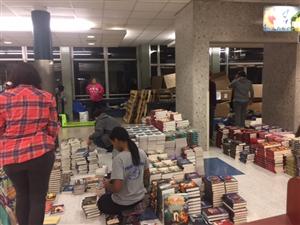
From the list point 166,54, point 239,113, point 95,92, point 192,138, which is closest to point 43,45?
point 192,138

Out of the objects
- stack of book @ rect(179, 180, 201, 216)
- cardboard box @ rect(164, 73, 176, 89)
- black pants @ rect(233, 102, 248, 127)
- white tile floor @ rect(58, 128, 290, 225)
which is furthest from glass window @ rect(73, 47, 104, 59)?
stack of book @ rect(179, 180, 201, 216)

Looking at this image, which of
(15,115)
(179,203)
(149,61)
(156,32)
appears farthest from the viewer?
(149,61)

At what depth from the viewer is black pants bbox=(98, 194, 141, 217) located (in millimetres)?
2998

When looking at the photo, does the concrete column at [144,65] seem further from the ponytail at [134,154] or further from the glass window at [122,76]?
the ponytail at [134,154]

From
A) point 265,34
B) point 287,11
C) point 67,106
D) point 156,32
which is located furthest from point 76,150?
point 67,106

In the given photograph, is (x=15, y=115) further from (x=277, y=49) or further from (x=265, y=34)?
(x=277, y=49)

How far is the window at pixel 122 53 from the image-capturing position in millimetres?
12617

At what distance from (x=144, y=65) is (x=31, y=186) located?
34.7ft

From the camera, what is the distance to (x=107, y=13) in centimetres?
656

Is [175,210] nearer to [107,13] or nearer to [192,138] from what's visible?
[192,138]

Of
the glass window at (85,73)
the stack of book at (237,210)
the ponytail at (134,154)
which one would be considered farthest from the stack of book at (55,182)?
the glass window at (85,73)

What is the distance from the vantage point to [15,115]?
2250mm

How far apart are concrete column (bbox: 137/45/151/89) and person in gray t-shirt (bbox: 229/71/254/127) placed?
6209 mm

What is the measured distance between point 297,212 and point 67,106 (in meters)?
10.8
